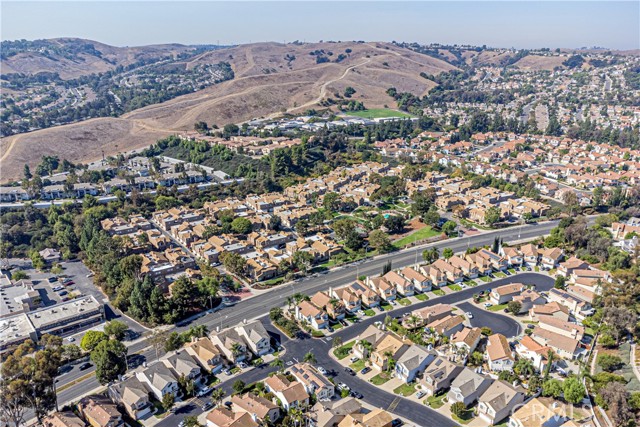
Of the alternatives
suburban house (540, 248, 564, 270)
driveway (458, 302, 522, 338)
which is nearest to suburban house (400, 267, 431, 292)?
driveway (458, 302, 522, 338)

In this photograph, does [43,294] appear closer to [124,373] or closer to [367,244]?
[124,373]

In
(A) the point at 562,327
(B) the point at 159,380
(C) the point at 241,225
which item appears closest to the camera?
(B) the point at 159,380

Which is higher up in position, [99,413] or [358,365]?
[99,413]

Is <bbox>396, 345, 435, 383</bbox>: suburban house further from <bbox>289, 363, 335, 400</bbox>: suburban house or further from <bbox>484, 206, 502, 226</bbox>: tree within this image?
<bbox>484, 206, 502, 226</bbox>: tree

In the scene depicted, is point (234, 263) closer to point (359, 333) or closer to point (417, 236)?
point (359, 333)

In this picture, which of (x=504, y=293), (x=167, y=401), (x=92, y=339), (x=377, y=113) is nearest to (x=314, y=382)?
(x=167, y=401)

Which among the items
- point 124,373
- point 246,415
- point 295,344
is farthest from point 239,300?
point 246,415
